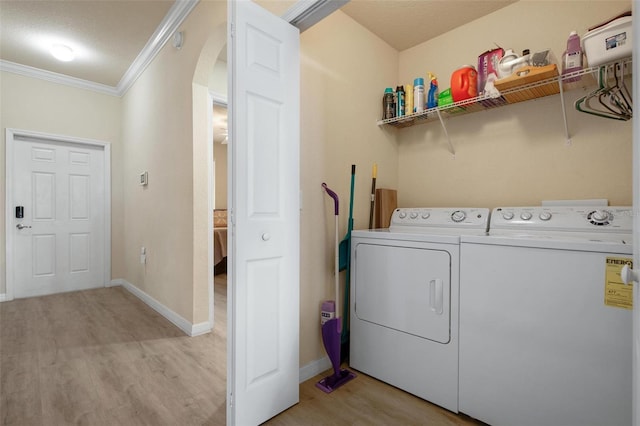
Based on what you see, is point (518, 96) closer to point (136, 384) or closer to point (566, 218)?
point (566, 218)

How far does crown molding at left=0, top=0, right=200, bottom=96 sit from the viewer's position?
2.59m

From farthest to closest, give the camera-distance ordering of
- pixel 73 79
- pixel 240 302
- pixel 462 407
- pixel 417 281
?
pixel 73 79 < pixel 417 281 < pixel 462 407 < pixel 240 302

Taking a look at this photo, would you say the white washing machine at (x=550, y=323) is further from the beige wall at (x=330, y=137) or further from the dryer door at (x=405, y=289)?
the beige wall at (x=330, y=137)

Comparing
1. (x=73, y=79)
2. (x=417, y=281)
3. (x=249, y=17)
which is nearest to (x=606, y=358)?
(x=417, y=281)

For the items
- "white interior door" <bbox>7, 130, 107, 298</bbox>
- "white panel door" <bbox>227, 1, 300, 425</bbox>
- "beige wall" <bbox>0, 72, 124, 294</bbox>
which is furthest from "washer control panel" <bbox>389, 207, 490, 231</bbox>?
"white interior door" <bbox>7, 130, 107, 298</bbox>

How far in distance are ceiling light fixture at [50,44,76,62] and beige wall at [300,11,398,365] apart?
9.27 ft

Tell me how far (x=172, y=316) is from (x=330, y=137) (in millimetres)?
2200

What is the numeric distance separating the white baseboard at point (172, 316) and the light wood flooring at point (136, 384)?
2.3 inches

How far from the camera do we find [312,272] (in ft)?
6.56

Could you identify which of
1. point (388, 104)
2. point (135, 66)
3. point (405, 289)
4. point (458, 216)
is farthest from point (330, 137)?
point (135, 66)

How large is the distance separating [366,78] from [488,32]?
915 millimetres

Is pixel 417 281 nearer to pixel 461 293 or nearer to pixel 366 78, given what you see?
pixel 461 293

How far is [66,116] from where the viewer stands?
12.9 ft

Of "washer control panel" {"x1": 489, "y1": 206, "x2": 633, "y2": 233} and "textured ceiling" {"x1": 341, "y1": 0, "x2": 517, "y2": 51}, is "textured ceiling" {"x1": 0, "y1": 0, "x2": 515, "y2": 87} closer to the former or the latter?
"textured ceiling" {"x1": 341, "y1": 0, "x2": 517, "y2": 51}
